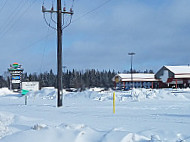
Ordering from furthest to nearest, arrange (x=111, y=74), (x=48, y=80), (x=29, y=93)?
(x=111, y=74) < (x=48, y=80) < (x=29, y=93)

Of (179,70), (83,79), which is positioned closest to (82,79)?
(83,79)

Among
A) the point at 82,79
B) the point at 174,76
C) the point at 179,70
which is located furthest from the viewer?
the point at 82,79

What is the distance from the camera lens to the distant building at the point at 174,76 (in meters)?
58.3

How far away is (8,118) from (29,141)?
197 inches

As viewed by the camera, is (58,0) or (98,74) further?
(98,74)

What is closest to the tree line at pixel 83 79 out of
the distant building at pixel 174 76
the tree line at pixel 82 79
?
the tree line at pixel 82 79

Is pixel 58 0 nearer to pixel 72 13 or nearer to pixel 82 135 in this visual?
pixel 72 13

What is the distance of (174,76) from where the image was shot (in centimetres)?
5866

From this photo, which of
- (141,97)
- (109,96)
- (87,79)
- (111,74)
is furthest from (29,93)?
(111,74)

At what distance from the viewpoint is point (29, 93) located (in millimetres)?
37938

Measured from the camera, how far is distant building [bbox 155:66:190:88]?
191 ft

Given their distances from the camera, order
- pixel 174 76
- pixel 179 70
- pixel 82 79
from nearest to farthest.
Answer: pixel 174 76, pixel 179 70, pixel 82 79

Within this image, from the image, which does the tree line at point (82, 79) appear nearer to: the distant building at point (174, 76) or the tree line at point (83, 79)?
the tree line at point (83, 79)

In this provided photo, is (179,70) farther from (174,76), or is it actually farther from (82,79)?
(82,79)
